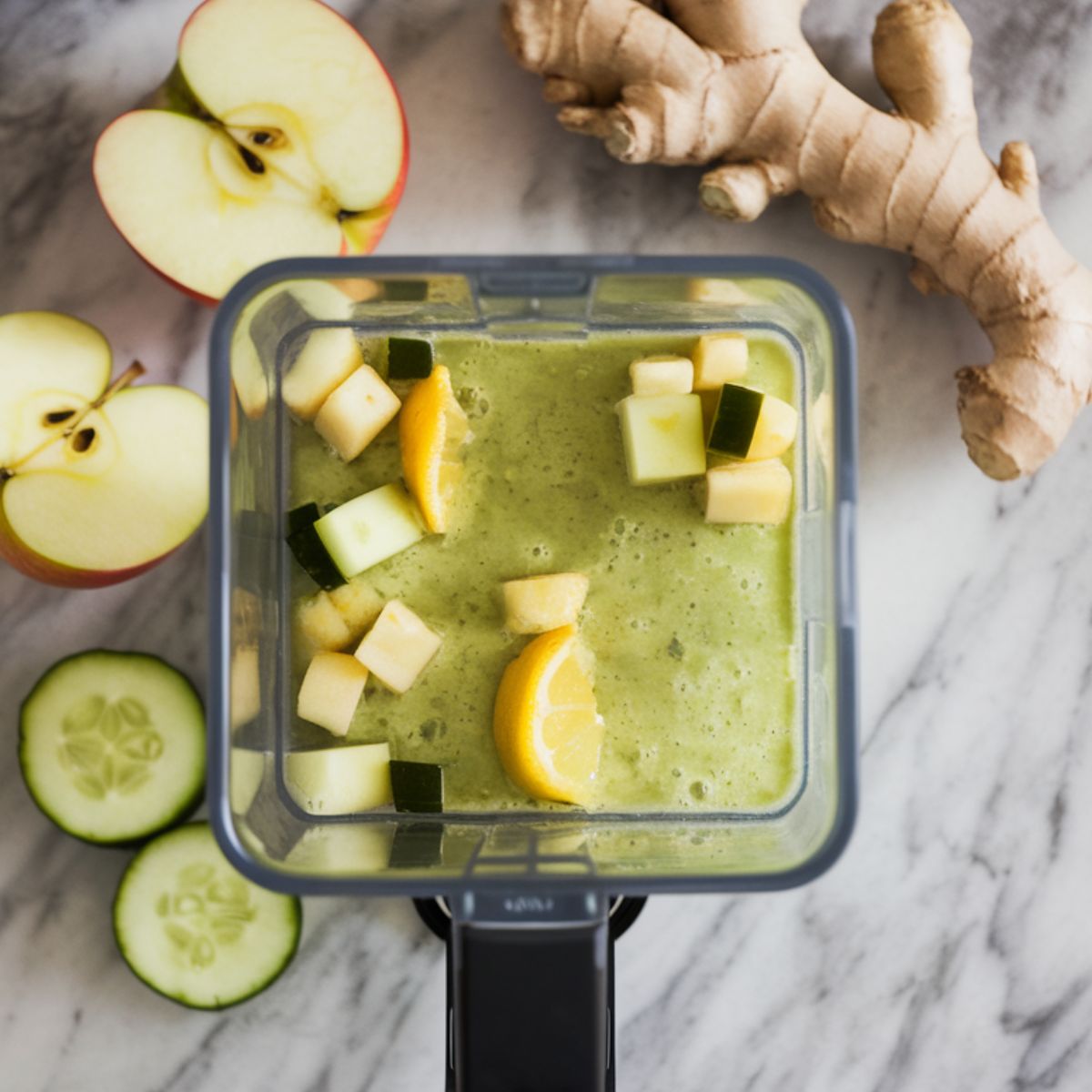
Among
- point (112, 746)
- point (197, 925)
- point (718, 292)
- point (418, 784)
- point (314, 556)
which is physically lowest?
point (197, 925)

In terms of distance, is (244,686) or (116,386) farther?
(116,386)

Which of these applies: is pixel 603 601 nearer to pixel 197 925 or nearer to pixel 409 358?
pixel 409 358

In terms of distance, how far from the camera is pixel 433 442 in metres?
0.87

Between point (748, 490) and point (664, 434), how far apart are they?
76 millimetres

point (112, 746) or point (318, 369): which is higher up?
point (318, 369)

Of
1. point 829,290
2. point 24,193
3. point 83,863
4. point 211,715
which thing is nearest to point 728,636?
point 829,290

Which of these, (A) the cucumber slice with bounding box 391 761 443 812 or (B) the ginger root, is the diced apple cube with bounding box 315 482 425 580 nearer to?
(A) the cucumber slice with bounding box 391 761 443 812

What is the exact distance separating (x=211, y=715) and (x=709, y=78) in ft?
2.05

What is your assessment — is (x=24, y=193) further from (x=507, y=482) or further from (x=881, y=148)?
(x=881, y=148)

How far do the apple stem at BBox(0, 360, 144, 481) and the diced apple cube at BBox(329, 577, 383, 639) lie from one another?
0.25 m

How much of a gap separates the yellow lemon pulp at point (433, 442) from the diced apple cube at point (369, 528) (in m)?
0.01

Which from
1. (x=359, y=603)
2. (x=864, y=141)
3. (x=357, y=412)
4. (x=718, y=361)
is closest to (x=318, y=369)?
(x=357, y=412)

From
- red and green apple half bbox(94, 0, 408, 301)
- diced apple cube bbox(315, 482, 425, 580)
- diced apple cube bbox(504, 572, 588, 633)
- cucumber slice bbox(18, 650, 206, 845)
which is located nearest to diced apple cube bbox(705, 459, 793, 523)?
diced apple cube bbox(504, 572, 588, 633)

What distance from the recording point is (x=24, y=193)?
40.2 inches
